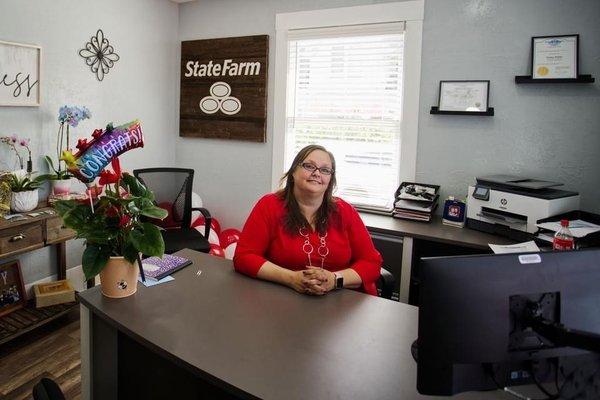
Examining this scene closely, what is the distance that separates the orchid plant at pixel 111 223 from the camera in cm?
144

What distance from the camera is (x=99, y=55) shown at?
3451 mm

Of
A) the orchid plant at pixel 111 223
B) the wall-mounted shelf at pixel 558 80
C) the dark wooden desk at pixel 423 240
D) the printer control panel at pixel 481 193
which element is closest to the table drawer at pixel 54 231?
the orchid plant at pixel 111 223

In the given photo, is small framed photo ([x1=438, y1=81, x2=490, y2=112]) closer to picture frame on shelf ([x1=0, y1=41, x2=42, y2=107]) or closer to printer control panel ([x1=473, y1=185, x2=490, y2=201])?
printer control panel ([x1=473, y1=185, x2=490, y2=201])

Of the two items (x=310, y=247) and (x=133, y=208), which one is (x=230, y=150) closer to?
(x=310, y=247)

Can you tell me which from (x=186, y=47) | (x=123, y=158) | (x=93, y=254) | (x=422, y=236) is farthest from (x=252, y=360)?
(x=186, y=47)

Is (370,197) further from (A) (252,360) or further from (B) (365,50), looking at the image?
(A) (252,360)

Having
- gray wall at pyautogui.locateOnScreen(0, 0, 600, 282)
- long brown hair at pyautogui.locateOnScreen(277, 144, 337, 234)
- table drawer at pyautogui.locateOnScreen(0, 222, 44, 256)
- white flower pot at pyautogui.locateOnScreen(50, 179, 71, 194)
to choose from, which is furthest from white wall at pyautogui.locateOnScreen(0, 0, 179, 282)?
long brown hair at pyautogui.locateOnScreen(277, 144, 337, 234)

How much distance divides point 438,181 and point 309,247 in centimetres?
162

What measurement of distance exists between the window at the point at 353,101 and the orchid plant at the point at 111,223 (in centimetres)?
222

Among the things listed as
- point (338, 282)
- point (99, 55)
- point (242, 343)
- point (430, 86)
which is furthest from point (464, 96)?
point (99, 55)

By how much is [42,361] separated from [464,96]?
3.21 meters

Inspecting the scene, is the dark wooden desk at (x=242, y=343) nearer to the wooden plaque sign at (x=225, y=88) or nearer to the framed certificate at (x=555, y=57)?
the framed certificate at (x=555, y=57)

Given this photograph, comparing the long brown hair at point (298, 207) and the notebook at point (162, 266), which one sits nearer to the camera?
the notebook at point (162, 266)

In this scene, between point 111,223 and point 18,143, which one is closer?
point 111,223
